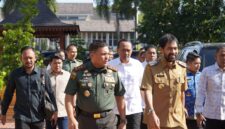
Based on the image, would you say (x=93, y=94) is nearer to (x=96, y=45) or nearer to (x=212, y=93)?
(x=96, y=45)

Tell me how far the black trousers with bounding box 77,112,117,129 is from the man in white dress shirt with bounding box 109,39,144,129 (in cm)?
152

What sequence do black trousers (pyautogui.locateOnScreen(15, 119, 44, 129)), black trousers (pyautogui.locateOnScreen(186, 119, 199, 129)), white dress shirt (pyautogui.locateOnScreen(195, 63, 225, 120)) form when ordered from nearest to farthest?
1. white dress shirt (pyautogui.locateOnScreen(195, 63, 225, 120))
2. black trousers (pyautogui.locateOnScreen(15, 119, 44, 129))
3. black trousers (pyautogui.locateOnScreen(186, 119, 199, 129))

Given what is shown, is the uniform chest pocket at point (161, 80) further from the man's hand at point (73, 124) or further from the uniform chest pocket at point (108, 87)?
→ the man's hand at point (73, 124)

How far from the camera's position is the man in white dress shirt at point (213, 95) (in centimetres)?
627

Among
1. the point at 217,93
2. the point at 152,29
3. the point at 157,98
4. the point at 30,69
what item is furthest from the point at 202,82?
the point at 152,29

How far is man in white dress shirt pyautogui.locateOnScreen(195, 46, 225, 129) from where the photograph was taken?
6.27 metres

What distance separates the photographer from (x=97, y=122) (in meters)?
5.63

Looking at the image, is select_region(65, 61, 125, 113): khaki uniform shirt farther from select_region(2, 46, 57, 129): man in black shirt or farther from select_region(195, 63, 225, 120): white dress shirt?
select_region(195, 63, 225, 120): white dress shirt

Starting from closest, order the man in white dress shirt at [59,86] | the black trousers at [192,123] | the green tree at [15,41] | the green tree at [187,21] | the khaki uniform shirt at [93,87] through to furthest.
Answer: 1. the khaki uniform shirt at [93,87]
2. the man in white dress shirt at [59,86]
3. the black trousers at [192,123]
4. the green tree at [15,41]
5. the green tree at [187,21]

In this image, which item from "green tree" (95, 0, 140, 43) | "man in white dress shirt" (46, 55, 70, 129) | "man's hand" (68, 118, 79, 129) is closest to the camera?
"man's hand" (68, 118, 79, 129)

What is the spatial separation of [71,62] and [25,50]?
255 centimetres

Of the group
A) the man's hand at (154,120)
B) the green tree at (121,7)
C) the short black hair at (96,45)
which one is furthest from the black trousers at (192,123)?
the green tree at (121,7)

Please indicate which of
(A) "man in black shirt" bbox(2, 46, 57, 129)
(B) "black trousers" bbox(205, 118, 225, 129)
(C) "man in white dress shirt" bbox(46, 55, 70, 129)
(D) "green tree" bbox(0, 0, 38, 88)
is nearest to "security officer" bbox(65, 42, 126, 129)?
(A) "man in black shirt" bbox(2, 46, 57, 129)

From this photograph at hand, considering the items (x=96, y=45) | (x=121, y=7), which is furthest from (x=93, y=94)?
(x=121, y=7)
